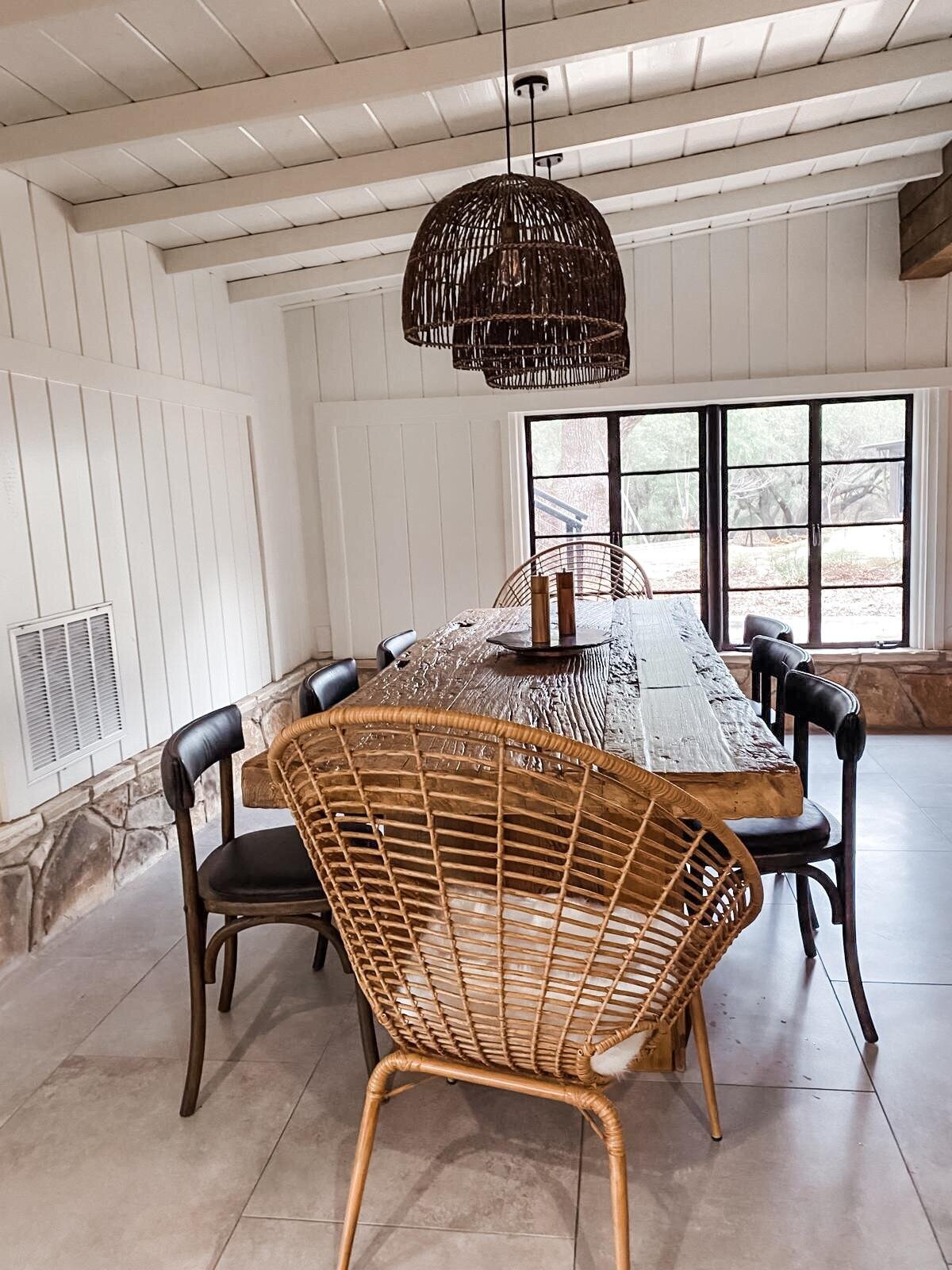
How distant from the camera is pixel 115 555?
11.2 feet

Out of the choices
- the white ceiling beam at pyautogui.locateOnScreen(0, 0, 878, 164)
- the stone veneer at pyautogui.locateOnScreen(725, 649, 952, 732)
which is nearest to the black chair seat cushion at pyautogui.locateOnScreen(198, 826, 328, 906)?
the white ceiling beam at pyautogui.locateOnScreen(0, 0, 878, 164)

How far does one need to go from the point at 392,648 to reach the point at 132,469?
1221 millimetres

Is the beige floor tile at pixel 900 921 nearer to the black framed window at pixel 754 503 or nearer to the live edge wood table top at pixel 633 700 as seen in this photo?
the live edge wood table top at pixel 633 700

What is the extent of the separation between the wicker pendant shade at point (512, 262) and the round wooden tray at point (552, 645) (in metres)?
0.85

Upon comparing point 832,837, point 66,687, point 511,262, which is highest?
point 511,262

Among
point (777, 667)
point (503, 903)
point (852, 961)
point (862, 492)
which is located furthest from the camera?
point (862, 492)

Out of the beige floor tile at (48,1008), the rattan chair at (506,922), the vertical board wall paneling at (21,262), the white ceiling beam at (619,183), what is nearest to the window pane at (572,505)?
the white ceiling beam at (619,183)

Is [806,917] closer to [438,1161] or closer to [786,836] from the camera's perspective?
[786,836]

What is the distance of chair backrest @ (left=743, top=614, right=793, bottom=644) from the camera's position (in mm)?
3041

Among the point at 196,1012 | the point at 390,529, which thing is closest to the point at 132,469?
the point at 390,529

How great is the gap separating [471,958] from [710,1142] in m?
0.83

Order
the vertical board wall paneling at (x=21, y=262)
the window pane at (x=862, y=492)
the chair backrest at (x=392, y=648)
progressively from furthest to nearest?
the window pane at (x=862, y=492) < the chair backrest at (x=392, y=648) < the vertical board wall paneling at (x=21, y=262)

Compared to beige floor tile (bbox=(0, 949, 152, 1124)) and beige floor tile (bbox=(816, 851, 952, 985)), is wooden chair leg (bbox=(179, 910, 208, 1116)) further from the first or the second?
beige floor tile (bbox=(816, 851, 952, 985))

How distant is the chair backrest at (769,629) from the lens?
304 centimetres
